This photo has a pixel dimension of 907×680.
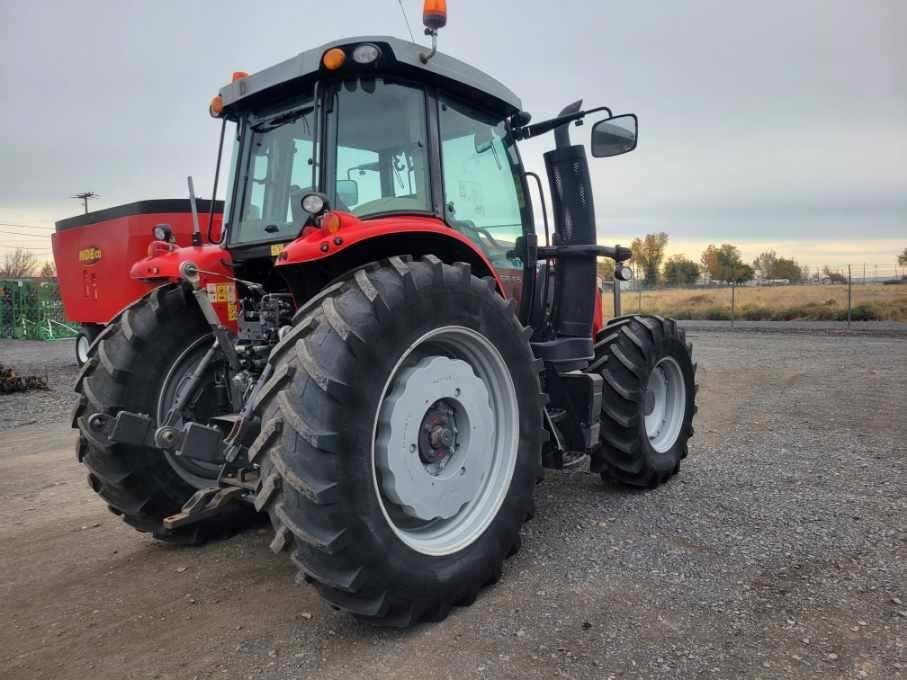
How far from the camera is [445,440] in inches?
119

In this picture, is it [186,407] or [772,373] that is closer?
[186,407]

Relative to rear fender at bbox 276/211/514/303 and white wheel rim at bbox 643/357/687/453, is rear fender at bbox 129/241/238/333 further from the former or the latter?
white wheel rim at bbox 643/357/687/453

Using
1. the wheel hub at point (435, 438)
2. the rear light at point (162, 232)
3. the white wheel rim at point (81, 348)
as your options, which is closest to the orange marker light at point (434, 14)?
the wheel hub at point (435, 438)

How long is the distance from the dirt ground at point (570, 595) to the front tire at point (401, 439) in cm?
28

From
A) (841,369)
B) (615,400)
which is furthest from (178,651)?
(841,369)

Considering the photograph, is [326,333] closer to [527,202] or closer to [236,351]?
[236,351]

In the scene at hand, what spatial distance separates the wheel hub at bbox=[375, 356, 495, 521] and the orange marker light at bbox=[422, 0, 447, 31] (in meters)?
1.61

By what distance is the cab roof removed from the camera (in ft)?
10.2

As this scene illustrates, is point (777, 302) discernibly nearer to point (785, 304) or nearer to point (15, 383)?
point (785, 304)

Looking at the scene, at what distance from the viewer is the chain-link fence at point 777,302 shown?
2248 cm

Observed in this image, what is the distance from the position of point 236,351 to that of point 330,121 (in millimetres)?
1265

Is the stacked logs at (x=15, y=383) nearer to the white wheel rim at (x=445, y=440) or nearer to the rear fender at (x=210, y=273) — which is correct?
the rear fender at (x=210, y=273)

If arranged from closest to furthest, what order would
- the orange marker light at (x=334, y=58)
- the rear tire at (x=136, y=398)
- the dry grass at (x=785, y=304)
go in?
the orange marker light at (x=334, y=58)
the rear tire at (x=136, y=398)
the dry grass at (x=785, y=304)

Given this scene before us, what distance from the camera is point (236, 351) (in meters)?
3.39
